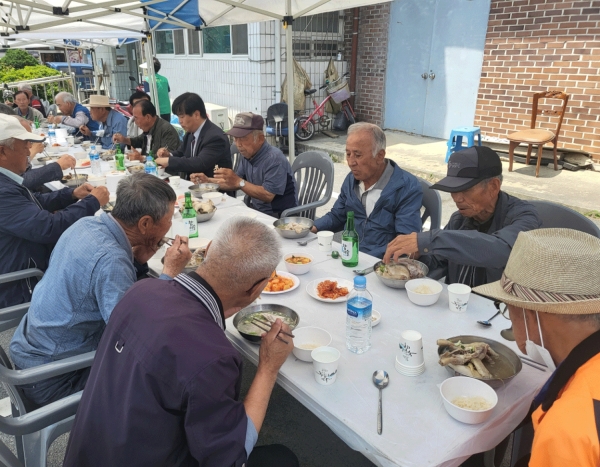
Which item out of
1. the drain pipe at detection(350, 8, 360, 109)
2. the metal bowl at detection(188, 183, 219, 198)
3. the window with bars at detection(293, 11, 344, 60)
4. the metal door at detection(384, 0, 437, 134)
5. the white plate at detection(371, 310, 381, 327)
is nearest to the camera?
the white plate at detection(371, 310, 381, 327)

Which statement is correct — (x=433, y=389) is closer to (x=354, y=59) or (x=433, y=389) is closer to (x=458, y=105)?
(x=458, y=105)

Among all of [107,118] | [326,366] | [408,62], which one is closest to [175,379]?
[326,366]

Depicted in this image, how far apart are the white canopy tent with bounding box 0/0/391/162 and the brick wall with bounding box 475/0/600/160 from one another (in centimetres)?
401

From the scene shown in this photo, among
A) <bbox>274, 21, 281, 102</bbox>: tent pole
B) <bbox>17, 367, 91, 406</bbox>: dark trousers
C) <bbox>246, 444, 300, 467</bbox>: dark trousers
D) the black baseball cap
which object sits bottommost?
<bbox>246, 444, 300, 467</bbox>: dark trousers

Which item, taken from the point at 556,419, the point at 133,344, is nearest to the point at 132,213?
the point at 133,344

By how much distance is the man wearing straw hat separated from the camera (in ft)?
3.42

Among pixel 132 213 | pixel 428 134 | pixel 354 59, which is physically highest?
pixel 354 59

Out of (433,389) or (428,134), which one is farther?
(428,134)

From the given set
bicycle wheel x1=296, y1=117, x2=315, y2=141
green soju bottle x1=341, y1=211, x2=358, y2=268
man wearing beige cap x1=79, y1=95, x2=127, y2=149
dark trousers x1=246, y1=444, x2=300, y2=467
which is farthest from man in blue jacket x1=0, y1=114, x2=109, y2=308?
bicycle wheel x1=296, y1=117, x2=315, y2=141

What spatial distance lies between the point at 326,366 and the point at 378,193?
77.7 inches

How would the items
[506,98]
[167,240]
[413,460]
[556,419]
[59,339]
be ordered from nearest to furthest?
[556,419], [413,460], [59,339], [167,240], [506,98]

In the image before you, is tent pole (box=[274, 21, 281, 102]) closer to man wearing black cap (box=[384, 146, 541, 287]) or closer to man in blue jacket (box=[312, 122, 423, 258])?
man in blue jacket (box=[312, 122, 423, 258])

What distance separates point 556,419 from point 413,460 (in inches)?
18.6

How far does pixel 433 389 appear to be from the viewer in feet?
5.51
